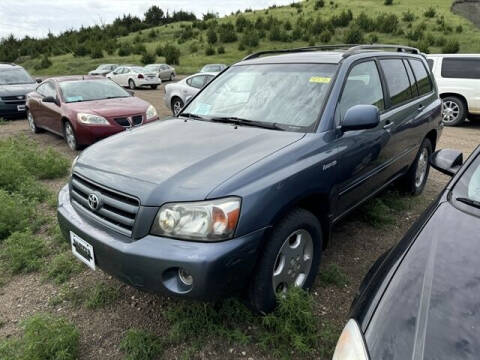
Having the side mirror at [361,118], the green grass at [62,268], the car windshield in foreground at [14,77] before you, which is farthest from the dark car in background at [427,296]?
the car windshield in foreground at [14,77]

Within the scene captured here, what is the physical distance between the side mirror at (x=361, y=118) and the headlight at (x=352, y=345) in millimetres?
1554

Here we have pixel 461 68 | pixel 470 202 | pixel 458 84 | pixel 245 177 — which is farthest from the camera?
pixel 461 68

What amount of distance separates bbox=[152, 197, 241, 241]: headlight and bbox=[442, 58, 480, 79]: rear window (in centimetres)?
966

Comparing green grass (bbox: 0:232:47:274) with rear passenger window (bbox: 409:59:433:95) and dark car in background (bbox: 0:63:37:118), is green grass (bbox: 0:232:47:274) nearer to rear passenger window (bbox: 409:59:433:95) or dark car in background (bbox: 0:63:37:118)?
rear passenger window (bbox: 409:59:433:95)

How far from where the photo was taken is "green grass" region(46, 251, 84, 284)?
3064 millimetres

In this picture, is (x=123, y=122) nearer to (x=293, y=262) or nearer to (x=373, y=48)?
(x=373, y=48)

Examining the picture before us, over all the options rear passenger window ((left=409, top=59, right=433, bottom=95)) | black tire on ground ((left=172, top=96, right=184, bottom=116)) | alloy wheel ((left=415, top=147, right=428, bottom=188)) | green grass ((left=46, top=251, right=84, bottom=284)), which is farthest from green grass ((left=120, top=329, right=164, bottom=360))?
black tire on ground ((left=172, top=96, right=184, bottom=116))

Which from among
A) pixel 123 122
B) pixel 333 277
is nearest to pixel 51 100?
pixel 123 122

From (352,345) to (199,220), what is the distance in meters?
0.99

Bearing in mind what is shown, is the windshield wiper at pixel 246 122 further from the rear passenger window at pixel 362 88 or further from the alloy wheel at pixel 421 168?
the alloy wheel at pixel 421 168

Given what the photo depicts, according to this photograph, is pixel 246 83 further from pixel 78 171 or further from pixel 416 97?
pixel 416 97

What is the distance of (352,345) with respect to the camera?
1.34 metres

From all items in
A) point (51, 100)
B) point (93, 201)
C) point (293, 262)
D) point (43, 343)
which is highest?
point (51, 100)

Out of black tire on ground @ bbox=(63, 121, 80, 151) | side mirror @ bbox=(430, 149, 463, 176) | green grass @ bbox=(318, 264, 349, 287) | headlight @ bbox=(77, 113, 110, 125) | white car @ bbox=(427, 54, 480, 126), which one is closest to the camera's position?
side mirror @ bbox=(430, 149, 463, 176)
